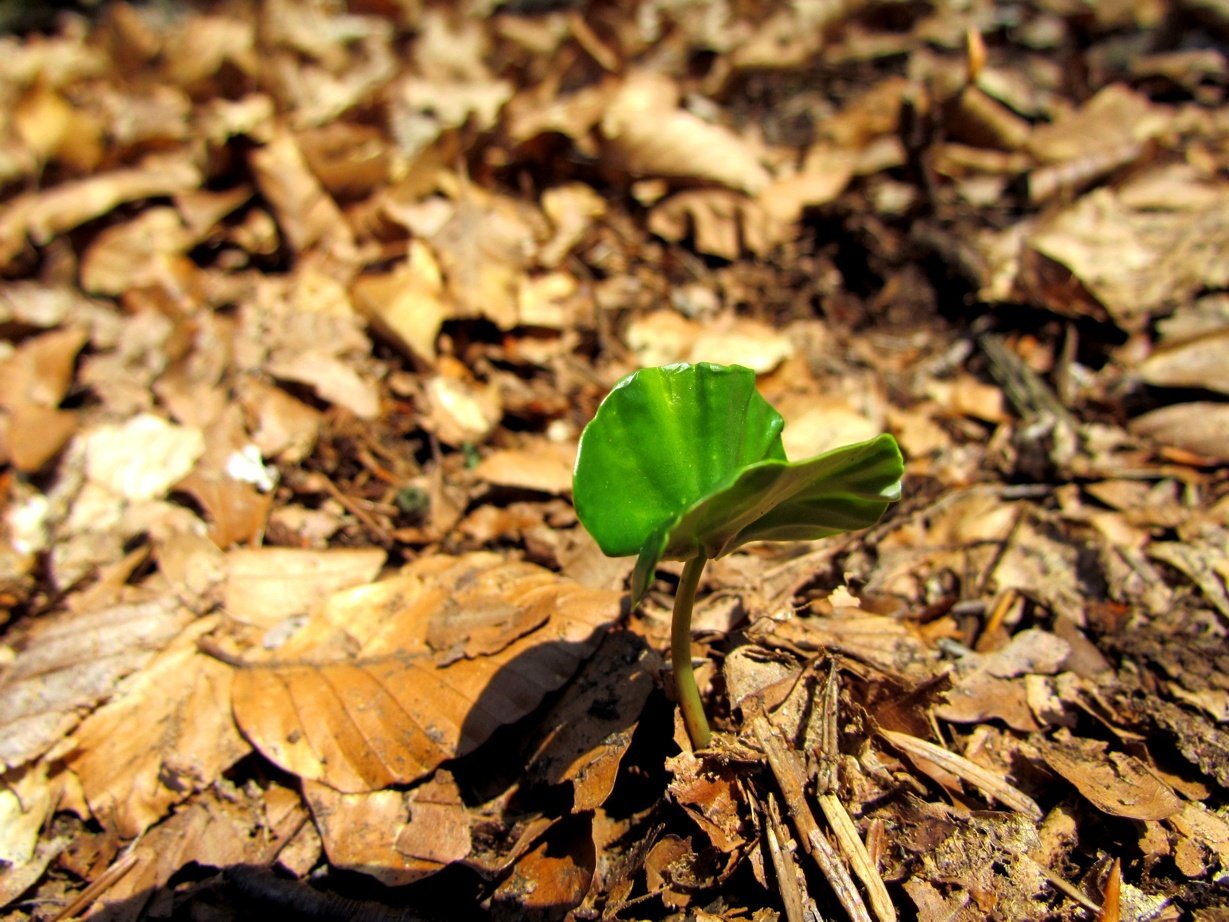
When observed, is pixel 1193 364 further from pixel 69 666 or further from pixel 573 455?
pixel 69 666

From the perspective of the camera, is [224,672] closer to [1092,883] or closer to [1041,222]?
[1092,883]

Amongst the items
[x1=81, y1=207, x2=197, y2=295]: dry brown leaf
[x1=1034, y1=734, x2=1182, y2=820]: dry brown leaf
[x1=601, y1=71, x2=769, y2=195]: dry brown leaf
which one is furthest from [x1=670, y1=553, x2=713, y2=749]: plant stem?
[x1=81, y1=207, x2=197, y2=295]: dry brown leaf

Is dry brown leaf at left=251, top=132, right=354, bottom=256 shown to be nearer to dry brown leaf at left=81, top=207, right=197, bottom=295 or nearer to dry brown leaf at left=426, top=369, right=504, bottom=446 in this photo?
dry brown leaf at left=81, top=207, right=197, bottom=295

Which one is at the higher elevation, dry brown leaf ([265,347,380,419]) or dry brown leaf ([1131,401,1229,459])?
dry brown leaf ([265,347,380,419])

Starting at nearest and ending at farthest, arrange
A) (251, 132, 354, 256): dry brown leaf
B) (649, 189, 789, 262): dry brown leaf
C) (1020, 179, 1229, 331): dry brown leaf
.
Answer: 1. (1020, 179, 1229, 331): dry brown leaf
2. (649, 189, 789, 262): dry brown leaf
3. (251, 132, 354, 256): dry brown leaf

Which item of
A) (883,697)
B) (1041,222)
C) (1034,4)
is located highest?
(1034,4)

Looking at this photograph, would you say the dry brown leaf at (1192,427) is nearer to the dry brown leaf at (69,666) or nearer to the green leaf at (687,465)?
the green leaf at (687,465)

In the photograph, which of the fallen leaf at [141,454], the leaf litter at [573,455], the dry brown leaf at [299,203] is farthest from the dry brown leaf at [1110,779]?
the dry brown leaf at [299,203]

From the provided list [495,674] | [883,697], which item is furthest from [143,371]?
[883,697]
